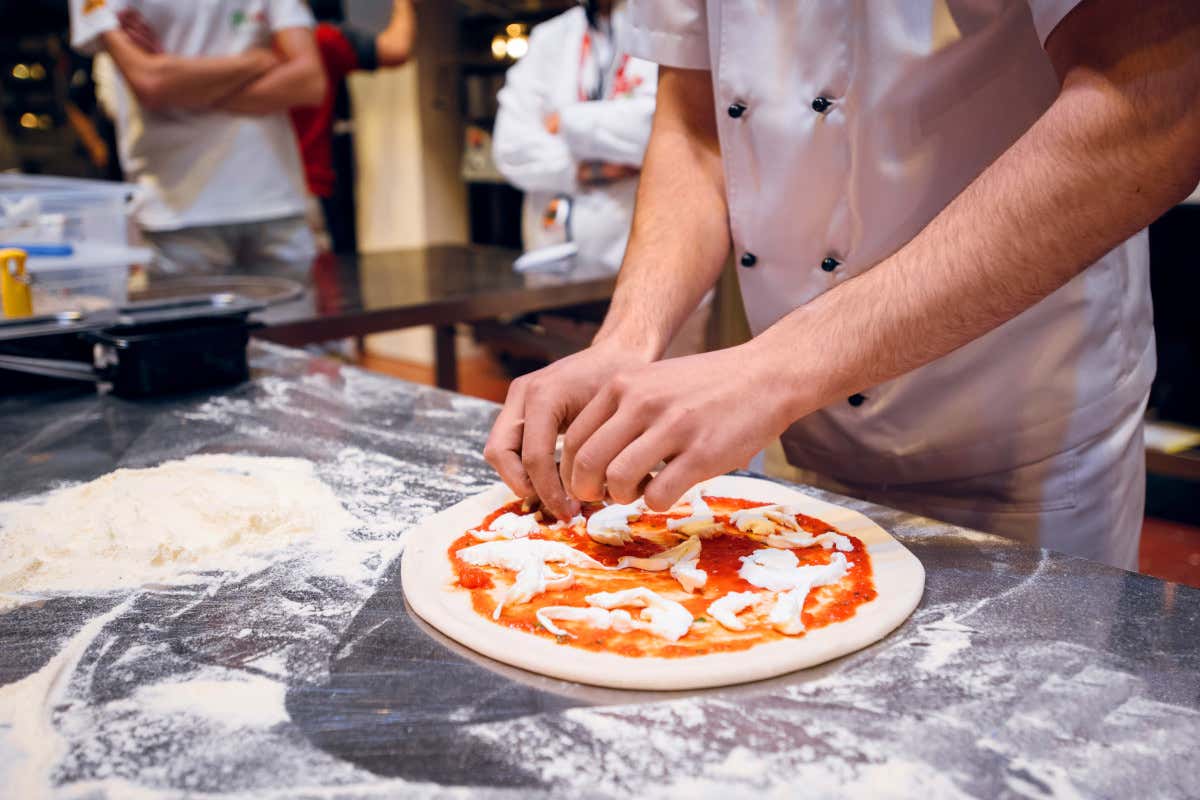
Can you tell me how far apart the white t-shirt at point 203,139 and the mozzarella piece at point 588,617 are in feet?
8.67

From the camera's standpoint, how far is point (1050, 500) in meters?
1.31

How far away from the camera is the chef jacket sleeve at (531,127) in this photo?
3.56 m

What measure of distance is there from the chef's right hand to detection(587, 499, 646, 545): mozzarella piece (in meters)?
0.03

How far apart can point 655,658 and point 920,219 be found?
27.6 inches

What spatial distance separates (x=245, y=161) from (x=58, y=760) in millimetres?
2777

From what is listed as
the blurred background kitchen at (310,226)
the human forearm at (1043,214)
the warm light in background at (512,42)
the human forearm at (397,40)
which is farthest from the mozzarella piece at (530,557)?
the warm light in background at (512,42)

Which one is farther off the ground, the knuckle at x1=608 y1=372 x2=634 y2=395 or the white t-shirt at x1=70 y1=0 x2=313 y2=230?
the white t-shirt at x1=70 y1=0 x2=313 y2=230

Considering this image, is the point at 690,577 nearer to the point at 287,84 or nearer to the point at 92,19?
the point at 287,84

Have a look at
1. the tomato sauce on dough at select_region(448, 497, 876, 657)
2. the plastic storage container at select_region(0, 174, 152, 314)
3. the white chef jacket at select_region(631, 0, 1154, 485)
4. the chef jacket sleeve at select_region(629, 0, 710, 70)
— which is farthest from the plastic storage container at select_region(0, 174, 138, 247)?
the tomato sauce on dough at select_region(448, 497, 876, 657)

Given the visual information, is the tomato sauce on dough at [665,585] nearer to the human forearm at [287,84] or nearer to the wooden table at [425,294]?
the wooden table at [425,294]

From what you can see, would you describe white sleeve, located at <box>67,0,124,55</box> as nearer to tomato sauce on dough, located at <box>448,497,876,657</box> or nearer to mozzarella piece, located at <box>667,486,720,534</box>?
tomato sauce on dough, located at <box>448,497,876,657</box>

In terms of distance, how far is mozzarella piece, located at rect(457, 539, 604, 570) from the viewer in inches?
40.8

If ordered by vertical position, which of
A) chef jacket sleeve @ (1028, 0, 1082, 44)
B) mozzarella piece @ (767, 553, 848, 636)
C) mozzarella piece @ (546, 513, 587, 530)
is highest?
chef jacket sleeve @ (1028, 0, 1082, 44)

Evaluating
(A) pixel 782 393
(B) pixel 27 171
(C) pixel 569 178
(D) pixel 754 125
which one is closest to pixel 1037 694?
(A) pixel 782 393
